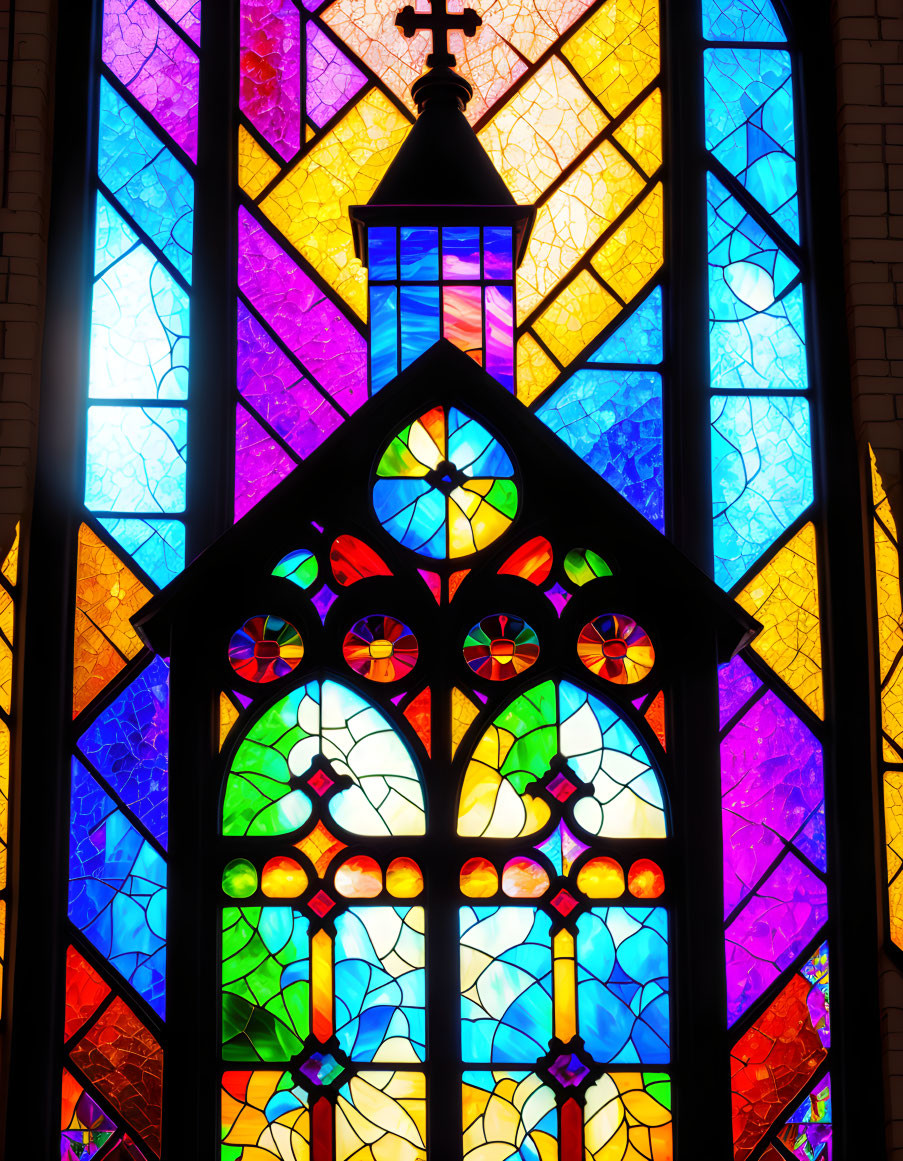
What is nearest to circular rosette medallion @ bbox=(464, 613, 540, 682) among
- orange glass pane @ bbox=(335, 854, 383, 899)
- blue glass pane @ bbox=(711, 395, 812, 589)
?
orange glass pane @ bbox=(335, 854, 383, 899)

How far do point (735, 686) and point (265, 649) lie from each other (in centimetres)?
163

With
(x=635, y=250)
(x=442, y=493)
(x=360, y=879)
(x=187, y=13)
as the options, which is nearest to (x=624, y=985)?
(x=360, y=879)

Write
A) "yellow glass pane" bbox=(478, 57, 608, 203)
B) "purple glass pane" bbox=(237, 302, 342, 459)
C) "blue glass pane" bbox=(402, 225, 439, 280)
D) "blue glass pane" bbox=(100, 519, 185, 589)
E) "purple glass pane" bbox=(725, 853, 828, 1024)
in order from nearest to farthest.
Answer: "blue glass pane" bbox=(402, 225, 439, 280)
"purple glass pane" bbox=(725, 853, 828, 1024)
"blue glass pane" bbox=(100, 519, 185, 589)
"purple glass pane" bbox=(237, 302, 342, 459)
"yellow glass pane" bbox=(478, 57, 608, 203)

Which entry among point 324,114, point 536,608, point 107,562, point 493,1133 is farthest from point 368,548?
point 324,114

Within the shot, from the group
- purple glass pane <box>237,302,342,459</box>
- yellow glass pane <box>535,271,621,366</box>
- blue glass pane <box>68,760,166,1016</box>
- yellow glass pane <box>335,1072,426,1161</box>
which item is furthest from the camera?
yellow glass pane <box>535,271,621,366</box>

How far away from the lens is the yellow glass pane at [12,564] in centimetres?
529

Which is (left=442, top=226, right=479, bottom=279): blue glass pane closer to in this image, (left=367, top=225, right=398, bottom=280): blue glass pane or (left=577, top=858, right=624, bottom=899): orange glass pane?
(left=367, top=225, right=398, bottom=280): blue glass pane

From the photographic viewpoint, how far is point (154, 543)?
17.9 feet

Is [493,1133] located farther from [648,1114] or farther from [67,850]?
[67,850]

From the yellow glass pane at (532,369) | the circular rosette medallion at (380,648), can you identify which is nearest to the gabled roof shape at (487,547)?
the circular rosette medallion at (380,648)

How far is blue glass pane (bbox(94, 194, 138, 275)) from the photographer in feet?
18.7

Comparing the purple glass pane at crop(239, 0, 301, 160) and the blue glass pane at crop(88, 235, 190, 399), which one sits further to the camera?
the purple glass pane at crop(239, 0, 301, 160)

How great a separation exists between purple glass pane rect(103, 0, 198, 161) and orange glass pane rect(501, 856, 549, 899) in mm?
2673

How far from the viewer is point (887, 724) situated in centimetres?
542
